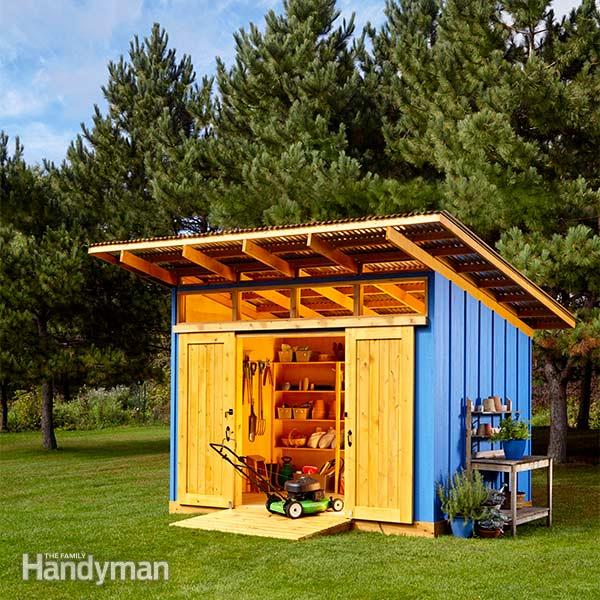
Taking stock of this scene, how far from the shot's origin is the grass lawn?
6.58m

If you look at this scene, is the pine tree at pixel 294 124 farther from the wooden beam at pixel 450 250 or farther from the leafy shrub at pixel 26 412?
the leafy shrub at pixel 26 412

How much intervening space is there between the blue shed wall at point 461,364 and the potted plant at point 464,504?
5.9 inches

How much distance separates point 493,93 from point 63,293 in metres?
9.03

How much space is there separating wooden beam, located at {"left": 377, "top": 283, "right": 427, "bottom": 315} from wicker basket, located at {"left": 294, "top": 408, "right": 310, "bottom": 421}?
2.90 meters

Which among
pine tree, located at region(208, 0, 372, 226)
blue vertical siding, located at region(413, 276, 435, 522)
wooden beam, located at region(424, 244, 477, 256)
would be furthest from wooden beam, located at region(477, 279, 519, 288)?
pine tree, located at region(208, 0, 372, 226)

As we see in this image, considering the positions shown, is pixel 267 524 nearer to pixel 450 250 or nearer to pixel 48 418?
pixel 450 250

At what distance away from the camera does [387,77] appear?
15.6 meters

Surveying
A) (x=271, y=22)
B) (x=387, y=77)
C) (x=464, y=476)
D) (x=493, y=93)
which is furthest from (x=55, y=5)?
(x=464, y=476)

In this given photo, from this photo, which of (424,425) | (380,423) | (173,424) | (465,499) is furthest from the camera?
(173,424)

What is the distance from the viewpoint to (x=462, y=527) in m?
8.55

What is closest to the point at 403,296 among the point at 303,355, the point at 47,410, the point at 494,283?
the point at 494,283

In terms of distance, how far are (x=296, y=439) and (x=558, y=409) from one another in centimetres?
567

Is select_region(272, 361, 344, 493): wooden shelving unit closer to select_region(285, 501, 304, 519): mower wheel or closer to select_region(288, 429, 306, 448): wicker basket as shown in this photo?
select_region(288, 429, 306, 448): wicker basket

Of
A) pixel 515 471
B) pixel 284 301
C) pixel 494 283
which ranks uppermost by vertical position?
pixel 494 283
